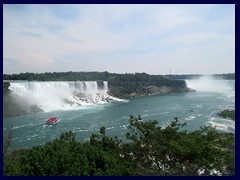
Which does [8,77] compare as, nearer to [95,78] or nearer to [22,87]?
[22,87]

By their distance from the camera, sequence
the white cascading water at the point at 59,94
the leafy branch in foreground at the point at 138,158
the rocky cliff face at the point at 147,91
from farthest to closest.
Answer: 1. the rocky cliff face at the point at 147,91
2. the white cascading water at the point at 59,94
3. the leafy branch in foreground at the point at 138,158

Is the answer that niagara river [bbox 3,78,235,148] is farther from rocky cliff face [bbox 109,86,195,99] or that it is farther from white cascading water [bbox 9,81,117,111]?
rocky cliff face [bbox 109,86,195,99]

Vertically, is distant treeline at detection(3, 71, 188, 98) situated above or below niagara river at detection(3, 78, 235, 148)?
above

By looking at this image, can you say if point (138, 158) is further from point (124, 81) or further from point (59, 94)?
point (124, 81)

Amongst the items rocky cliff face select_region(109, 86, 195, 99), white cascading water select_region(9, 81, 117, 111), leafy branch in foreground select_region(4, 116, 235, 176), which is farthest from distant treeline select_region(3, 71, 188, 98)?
leafy branch in foreground select_region(4, 116, 235, 176)

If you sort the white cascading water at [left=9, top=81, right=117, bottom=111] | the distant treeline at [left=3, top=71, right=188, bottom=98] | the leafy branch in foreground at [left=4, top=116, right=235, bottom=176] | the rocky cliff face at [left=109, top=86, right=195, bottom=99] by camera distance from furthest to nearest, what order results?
the rocky cliff face at [left=109, top=86, right=195, bottom=99] < the distant treeline at [left=3, top=71, right=188, bottom=98] < the white cascading water at [left=9, top=81, right=117, bottom=111] < the leafy branch in foreground at [left=4, top=116, right=235, bottom=176]

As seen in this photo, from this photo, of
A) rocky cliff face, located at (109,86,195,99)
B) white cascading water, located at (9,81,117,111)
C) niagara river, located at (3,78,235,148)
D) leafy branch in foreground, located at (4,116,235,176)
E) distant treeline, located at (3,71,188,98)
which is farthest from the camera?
rocky cliff face, located at (109,86,195,99)

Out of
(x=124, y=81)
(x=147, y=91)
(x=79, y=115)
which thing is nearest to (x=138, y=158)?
(x=79, y=115)

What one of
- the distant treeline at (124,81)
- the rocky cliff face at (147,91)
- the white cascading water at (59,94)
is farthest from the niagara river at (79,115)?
the distant treeline at (124,81)

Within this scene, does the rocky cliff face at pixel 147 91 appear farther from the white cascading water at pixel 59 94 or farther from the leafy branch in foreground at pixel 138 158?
the leafy branch in foreground at pixel 138 158

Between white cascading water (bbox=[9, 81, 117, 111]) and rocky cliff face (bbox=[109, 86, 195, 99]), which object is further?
rocky cliff face (bbox=[109, 86, 195, 99])

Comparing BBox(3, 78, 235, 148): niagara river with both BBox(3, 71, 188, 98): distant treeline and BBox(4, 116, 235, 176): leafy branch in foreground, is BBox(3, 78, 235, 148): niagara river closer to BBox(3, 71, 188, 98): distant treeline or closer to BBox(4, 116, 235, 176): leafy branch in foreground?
BBox(4, 116, 235, 176): leafy branch in foreground
